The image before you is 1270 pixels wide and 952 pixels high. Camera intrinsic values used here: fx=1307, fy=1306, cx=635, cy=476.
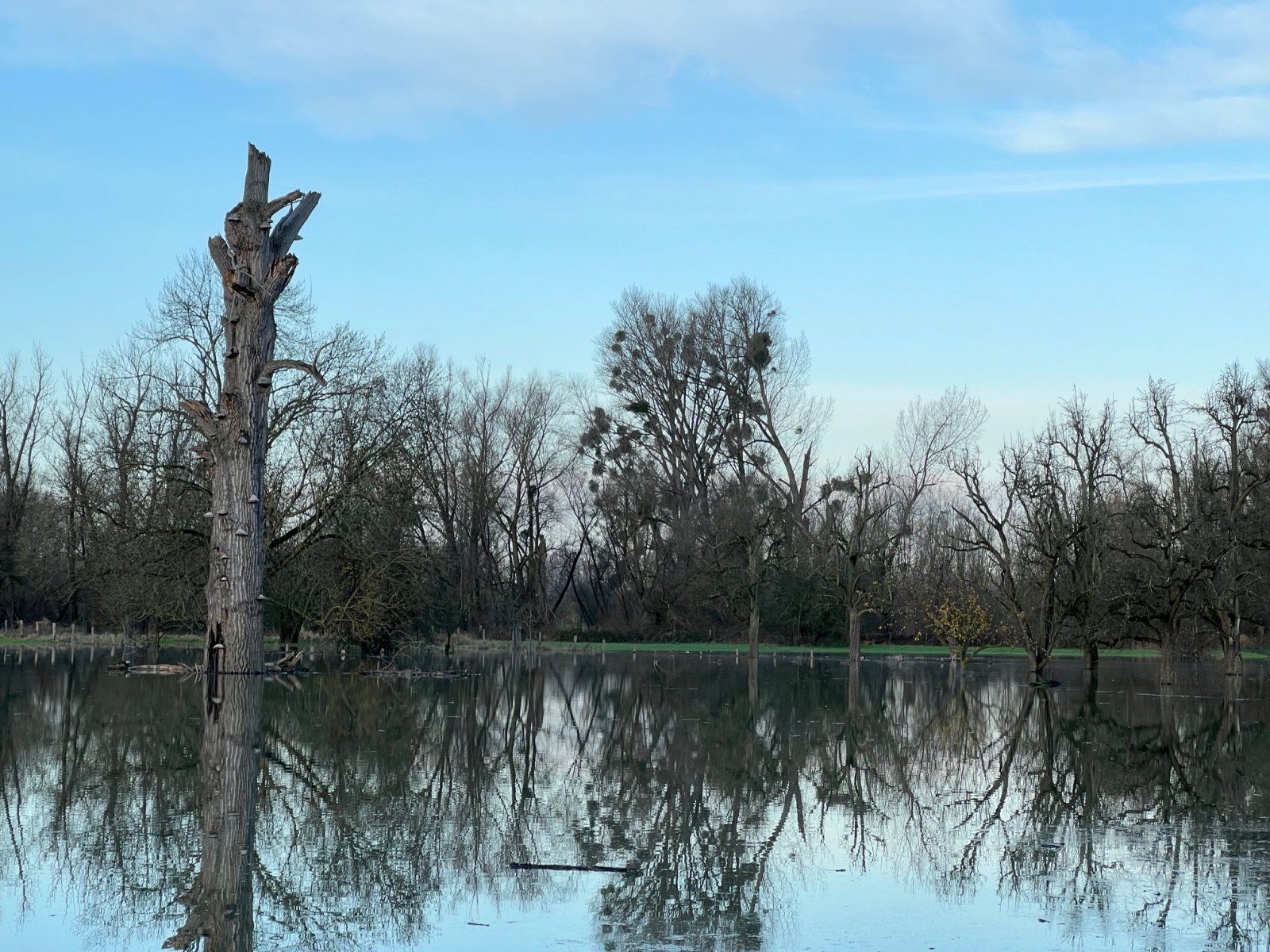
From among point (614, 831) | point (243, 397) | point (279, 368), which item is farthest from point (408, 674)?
point (614, 831)

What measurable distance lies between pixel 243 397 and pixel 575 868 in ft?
48.2

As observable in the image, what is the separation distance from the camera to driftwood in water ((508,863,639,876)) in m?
7.03

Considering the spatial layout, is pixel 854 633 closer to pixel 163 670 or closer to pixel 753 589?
pixel 753 589

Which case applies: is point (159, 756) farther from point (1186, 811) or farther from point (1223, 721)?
point (1223, 721)

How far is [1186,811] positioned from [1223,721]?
10215mm

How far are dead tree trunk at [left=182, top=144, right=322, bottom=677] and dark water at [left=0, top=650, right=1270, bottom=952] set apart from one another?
353 cm

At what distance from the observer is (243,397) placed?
20156 mm

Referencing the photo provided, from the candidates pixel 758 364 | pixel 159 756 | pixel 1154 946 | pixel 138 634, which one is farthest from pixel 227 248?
pixel 758 364

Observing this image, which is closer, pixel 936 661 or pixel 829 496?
pixel 936 661

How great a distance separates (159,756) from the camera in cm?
1111

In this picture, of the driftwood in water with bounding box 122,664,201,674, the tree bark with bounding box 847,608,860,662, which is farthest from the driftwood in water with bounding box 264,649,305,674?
the tree bark with bounding box 847,608,860,662

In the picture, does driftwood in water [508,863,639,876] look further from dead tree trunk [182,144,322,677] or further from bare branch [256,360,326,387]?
dead tree trunk [182,144,322,677]

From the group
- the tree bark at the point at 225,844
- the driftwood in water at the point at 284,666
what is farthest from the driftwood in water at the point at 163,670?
the tree bark at the point at 225,844

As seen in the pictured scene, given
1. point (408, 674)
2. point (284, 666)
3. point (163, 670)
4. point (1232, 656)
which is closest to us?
point (163, 670)
